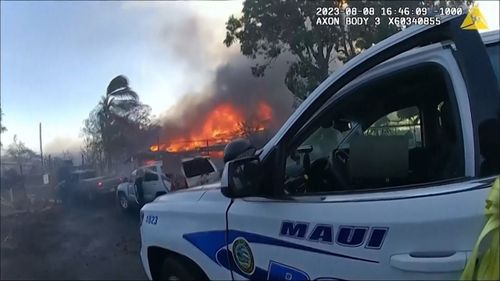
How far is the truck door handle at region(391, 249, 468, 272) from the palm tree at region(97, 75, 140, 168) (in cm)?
498

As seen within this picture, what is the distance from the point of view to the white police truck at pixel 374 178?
64.2 inches

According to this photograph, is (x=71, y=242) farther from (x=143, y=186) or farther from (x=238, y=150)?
(x=238, y=150)

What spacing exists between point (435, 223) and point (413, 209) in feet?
0.33

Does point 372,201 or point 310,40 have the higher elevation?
point 310,40

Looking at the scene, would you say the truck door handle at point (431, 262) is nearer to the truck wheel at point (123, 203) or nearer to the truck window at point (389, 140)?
the truck window at point (389, 140)

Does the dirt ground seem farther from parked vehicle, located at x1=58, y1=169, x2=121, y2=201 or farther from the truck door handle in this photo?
the truck door handle

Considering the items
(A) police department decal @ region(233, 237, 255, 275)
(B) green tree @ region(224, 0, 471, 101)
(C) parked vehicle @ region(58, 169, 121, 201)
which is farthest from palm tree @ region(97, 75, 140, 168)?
(A) police department decal @ region(233, 237, 255, 275)

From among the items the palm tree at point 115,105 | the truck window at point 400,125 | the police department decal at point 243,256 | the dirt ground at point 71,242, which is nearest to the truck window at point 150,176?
the dirt ground at point 71,242

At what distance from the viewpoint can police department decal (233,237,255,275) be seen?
2.29m

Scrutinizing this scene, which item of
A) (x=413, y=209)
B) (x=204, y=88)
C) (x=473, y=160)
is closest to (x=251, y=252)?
(x=413, y=209)

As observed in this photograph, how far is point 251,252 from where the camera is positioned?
229cm

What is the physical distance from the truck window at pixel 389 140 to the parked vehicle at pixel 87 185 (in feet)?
15.7

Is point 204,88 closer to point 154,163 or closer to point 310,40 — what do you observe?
point 154,163

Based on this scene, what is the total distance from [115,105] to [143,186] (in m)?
1.61
